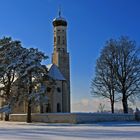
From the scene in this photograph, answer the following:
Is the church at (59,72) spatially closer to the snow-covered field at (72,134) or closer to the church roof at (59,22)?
the church roof at (59,22)

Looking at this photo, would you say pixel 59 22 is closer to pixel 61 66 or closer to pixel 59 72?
pixel 61 66

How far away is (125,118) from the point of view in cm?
5041

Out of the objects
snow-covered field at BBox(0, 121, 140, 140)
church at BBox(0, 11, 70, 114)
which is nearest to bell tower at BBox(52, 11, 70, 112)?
church at BBox(0, 11, 70, 114)

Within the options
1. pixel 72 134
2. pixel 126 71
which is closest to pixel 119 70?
pixel 126 71

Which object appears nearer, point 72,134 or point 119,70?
point 72,134

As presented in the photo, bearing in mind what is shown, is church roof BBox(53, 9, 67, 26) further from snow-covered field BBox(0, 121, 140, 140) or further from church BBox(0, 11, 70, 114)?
snow-covered field BBox(0, 121, 140, 140)

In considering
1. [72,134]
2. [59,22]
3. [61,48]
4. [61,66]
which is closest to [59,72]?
[61,66]

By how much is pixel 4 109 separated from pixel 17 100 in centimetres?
243

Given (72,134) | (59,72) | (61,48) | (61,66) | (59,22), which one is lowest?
(72,134)

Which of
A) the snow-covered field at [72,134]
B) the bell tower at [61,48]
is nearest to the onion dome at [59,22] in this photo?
the bell tower at [61,48]

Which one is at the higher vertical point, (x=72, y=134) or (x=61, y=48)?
(x=61, y=48)

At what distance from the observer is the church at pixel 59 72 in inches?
2288

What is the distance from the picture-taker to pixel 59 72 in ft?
201

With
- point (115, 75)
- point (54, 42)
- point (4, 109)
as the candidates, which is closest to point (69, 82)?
point (54, 42)
